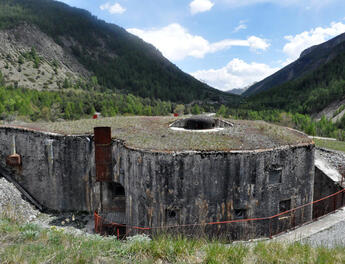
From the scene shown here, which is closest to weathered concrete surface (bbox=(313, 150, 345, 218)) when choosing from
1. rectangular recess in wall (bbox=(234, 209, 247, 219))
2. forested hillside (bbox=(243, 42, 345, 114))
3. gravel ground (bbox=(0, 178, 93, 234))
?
rectangular recess in wall (bbox=(234, 209, 247, 219))

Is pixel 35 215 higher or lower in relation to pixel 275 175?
lower

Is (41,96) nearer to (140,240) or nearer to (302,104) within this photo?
(140,240)

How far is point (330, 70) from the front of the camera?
62.7m

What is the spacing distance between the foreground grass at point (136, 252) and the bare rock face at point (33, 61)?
4892 centimetres

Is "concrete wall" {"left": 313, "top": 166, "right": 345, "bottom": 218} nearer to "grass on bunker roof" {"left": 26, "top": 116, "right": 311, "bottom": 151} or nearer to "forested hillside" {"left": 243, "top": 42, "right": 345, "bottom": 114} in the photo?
"grass on bunker roof" {"left": 26, "top": 116, "right": 311, "bottom": 151}

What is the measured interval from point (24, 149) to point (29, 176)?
1256 millimetres

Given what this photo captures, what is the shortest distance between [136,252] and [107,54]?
8826 centimetres

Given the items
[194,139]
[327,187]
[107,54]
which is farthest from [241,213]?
[107,54]

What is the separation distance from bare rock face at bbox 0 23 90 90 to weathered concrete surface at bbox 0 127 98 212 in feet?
130

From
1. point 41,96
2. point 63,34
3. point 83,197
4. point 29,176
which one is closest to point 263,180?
point 83,197

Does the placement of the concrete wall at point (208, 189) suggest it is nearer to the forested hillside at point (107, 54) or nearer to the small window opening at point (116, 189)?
the small window opening at point (116, 189)

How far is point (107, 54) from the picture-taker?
282 ft

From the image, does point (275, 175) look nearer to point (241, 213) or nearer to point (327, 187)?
point (241, 213)

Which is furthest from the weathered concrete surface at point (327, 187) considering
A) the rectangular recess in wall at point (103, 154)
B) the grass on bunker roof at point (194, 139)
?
the rectangular recess in wall at point (103, 154)
